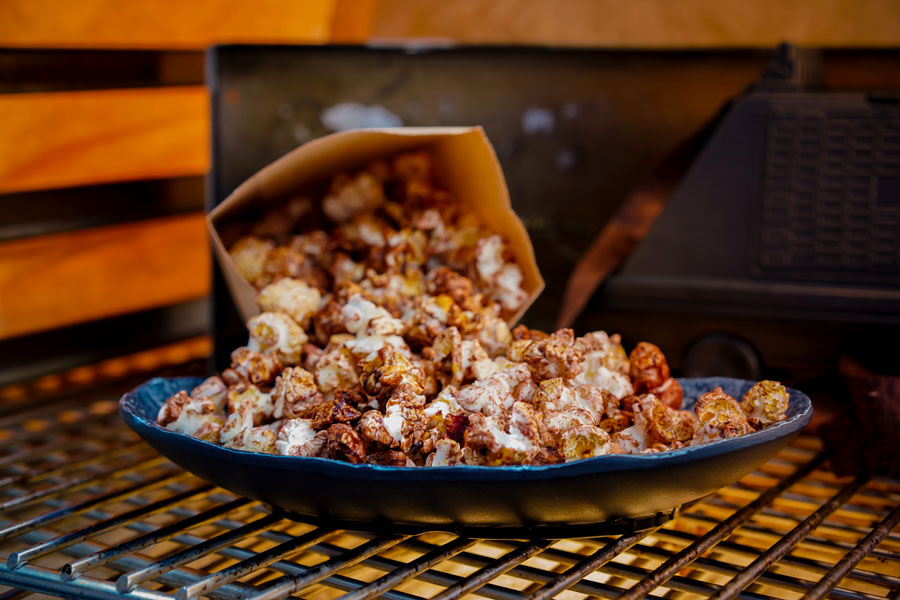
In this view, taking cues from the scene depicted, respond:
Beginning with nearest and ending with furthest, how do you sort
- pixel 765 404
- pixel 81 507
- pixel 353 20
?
1. pixel 765 404
2. pixel 81 507
3. pixel 353 20

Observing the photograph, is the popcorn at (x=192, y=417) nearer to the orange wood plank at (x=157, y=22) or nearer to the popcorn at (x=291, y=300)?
the popcorn at (x=291, y=300)

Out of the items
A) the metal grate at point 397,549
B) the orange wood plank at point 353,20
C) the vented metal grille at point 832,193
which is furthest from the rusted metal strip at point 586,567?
the orange wood plank at point 353,20

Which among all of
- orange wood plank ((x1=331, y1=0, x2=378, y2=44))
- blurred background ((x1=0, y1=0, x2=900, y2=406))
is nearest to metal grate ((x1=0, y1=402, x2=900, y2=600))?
blurred background ((x1=0, y1=0, x2=900, y2=406))

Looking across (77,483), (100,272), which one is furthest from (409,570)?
(100,272)

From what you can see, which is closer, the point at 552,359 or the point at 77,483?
the point at 552,359

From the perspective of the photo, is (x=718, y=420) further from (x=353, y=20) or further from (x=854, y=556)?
(x=353, y=20)

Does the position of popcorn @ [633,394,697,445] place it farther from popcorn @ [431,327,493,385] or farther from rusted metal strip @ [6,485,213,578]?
rusted metal strip @ [6,485,213,578]

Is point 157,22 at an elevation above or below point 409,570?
above
